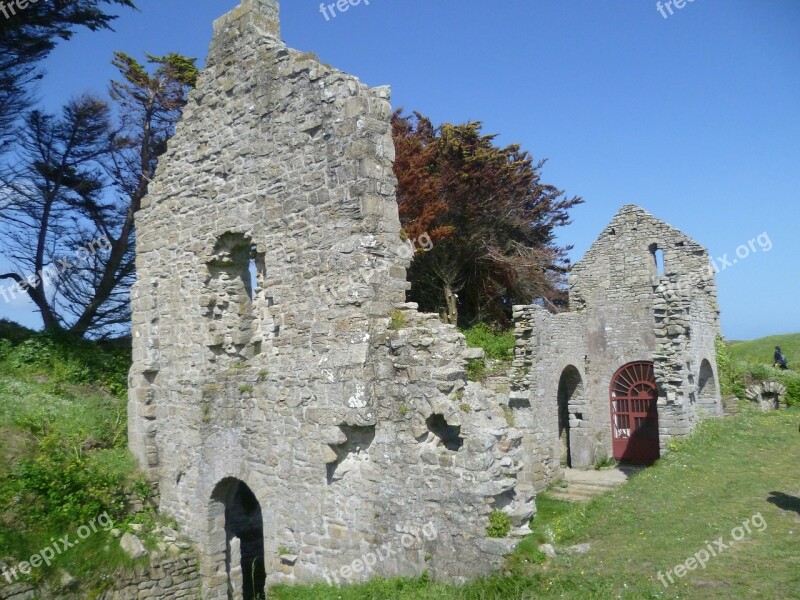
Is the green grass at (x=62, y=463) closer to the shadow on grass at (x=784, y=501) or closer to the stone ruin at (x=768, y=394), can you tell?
the shadow on grass at (x=784, y=501)

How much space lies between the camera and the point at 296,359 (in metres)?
8.32

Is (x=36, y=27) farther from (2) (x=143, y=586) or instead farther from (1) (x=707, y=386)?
(1) (x=707, y=386)

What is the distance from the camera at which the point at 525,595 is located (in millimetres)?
6039

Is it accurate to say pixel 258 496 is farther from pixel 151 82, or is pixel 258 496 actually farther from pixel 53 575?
pixel 151 82

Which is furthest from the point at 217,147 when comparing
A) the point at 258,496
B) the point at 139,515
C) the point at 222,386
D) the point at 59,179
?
the point at 59,179

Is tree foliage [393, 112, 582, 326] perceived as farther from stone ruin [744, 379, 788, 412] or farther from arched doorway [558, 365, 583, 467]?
stone ruin [744, 379, 788, 412]

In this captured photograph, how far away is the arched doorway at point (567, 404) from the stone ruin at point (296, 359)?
11357 mm

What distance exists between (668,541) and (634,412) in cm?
1226

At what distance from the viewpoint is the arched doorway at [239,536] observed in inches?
382

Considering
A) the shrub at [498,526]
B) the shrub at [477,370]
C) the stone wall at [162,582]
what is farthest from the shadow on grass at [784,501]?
the stone wall at [162,582]

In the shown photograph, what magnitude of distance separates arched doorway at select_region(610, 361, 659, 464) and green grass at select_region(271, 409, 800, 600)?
573 centimetres

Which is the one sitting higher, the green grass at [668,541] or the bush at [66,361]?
the bush at [66,361]

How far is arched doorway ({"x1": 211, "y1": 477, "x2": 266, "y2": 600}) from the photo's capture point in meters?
9.70

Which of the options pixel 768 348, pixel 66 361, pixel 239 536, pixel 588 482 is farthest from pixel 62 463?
pixel 768 348
